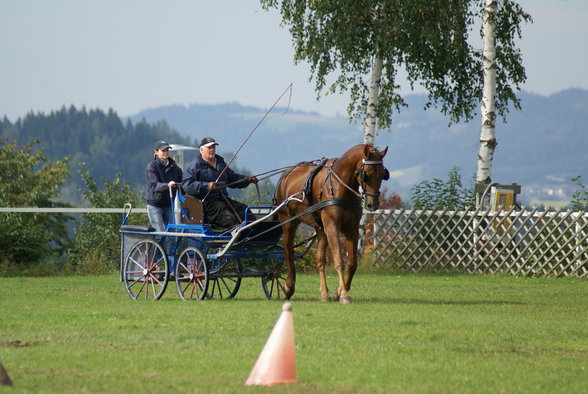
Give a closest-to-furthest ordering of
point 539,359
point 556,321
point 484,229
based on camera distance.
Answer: point 539,359 < point 556,321 < point 484,229

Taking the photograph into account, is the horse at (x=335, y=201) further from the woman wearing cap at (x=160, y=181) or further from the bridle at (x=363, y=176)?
the woman wearing cap at (x=160, y=181)

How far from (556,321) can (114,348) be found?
5.02 metres

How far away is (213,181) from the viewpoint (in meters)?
13.9

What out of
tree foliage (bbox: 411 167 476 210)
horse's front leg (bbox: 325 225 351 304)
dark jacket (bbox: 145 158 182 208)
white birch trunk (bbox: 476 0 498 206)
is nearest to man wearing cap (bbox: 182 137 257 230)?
dark jacket (bbox: 145 158 182 208)

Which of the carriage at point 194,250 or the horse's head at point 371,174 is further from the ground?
the horse's head at point 371,174

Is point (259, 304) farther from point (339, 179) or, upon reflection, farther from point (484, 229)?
point (484, 229)

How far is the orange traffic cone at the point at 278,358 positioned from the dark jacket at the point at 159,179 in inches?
306

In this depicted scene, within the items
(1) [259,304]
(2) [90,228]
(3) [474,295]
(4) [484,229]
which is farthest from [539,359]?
(2) [90,228]

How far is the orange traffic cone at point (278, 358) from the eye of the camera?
6891mm

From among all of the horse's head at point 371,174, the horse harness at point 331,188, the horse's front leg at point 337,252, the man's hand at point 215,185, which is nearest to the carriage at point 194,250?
the man's hand at point 215,185

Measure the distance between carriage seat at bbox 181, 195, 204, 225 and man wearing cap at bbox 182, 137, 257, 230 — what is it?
112 millimetres

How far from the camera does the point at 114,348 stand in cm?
870

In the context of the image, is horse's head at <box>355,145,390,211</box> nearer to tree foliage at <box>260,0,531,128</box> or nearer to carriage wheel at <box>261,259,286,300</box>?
carriage wheel at <box>261,259,286,300</box>

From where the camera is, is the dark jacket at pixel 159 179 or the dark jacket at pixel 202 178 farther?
the dark jacket at pixel 159 179
